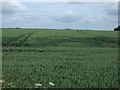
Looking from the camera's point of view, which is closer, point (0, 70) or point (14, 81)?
point (14, 81)

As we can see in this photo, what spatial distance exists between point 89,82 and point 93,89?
1101 millimetres

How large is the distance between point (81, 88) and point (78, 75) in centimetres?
284

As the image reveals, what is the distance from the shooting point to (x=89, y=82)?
11.4 metres

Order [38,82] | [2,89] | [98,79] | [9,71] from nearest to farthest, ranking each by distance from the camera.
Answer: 1. [2,89]
2. [38,82]
3. [98,79]
4. [9,71]

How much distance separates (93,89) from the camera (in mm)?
10312

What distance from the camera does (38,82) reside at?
11.3 meters

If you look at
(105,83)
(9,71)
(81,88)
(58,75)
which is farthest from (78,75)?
(9,71)

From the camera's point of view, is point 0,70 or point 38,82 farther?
point 0,70

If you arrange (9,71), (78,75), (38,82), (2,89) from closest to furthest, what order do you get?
(2,89) → (38,82) → (78,75) → (9,71)

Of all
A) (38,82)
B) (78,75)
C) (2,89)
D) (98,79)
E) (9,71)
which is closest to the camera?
(2,89)

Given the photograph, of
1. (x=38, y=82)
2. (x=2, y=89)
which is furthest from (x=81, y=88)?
(x=2, y=89)

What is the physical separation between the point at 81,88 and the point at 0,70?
6.00 metres

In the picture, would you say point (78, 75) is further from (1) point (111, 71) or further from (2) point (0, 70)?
(2) point (0, 70)

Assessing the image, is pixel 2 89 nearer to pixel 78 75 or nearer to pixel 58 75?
pixel 58 75
